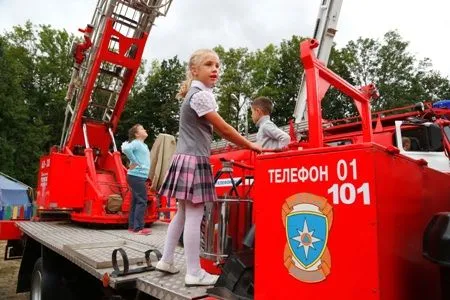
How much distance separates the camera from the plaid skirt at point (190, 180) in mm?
2599

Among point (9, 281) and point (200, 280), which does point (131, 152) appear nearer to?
point (9, 281)

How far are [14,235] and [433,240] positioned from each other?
19.3ft

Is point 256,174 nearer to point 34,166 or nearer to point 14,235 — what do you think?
point 14,235

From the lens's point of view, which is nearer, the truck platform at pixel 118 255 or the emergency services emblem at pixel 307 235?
the emergency services emblem at pixel 307 235

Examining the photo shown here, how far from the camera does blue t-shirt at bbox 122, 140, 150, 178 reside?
599 centimetres

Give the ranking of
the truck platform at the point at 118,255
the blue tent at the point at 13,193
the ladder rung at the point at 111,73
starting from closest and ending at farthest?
the truck platform at the point at 118,255, the ladder rung at the point at 111,73, the blue tent at the point at 13,193

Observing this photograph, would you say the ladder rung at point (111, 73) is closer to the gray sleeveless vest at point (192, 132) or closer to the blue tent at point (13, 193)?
the gray sleeveless vest at point (192, 132)

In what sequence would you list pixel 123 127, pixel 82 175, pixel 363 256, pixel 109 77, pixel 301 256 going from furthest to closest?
1. pixel 123 127
2. pixel 109 77
3. pixel 82 175
4. pixel 301 256
5. pixel 363 256

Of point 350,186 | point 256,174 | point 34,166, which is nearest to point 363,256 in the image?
point 350,186

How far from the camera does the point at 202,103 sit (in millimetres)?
2631

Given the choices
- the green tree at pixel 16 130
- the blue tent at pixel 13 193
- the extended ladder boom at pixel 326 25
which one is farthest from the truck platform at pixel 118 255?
the green tree at pixel 16 130

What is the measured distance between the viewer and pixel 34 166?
106ft

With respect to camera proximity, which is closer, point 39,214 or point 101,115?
point 39,214

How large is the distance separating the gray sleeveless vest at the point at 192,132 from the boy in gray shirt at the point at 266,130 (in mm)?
641
